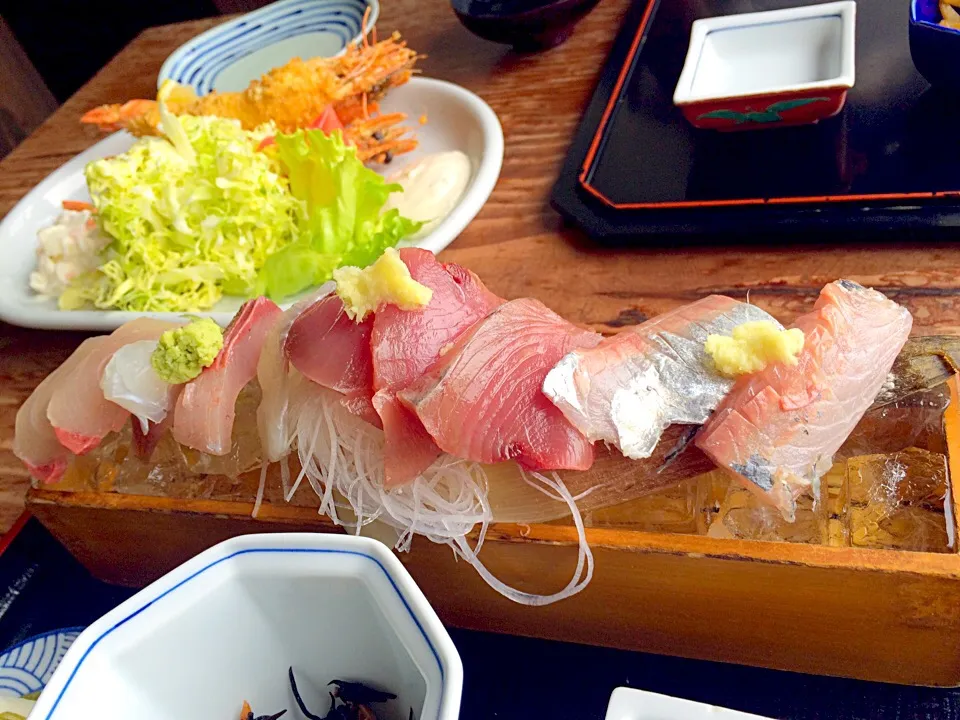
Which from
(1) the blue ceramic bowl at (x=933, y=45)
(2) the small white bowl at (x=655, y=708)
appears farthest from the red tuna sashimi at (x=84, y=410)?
(1) the blue ceramic bowl at (x=933, y=45)

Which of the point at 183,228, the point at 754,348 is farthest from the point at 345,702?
the point at 183,228

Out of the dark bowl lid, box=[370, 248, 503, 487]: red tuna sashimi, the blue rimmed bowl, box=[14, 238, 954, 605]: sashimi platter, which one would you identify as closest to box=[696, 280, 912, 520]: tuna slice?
box=[14, 238, 954, 605]: sashimi platter

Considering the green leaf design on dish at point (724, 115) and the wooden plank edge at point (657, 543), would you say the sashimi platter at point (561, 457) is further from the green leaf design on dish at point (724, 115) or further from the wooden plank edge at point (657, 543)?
the green leaf design on dish at point (724, 115)

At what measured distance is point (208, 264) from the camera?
57.6 inches

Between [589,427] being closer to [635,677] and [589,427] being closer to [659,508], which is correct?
[659,508]

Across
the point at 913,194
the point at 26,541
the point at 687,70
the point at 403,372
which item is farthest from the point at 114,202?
the point at 913,194

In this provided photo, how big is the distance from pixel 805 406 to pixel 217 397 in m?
0.68

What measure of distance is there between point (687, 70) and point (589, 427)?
95cm

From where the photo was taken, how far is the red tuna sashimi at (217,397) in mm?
918

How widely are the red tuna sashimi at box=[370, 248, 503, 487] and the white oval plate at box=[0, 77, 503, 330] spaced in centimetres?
50

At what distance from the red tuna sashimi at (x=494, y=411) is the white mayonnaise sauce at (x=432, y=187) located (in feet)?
2.42

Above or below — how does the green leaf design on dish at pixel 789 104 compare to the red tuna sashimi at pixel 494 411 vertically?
below

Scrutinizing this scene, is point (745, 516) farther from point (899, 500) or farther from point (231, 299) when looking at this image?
point (231, 299)

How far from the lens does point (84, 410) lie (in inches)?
39.3
